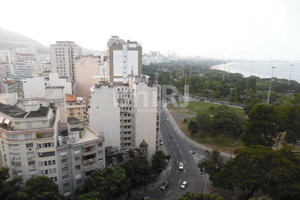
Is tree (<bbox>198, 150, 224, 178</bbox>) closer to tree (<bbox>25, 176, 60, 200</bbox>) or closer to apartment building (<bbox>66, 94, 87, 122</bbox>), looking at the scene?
tree (<bbox>25, 176, 60, 200</bbox>)

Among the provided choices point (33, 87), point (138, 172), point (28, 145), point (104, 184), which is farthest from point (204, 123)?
point (33, 87)

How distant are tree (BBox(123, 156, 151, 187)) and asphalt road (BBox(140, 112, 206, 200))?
1.74 m

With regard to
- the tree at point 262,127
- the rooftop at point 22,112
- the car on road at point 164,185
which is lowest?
the car on road at point 164,185

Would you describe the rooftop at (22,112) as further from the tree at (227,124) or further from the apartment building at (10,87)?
the apartment building at (10,87)

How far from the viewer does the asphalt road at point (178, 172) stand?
65.8 ft

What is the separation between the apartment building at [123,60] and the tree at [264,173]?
22226 mm

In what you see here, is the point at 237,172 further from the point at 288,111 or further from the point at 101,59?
the point at 101,59

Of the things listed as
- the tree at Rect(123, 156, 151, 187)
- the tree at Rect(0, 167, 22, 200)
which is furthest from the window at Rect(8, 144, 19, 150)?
the tree at Rect(123, 156, 151, 187)

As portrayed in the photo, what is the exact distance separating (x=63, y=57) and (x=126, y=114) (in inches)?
1351

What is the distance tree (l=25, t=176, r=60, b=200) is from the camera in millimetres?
13664

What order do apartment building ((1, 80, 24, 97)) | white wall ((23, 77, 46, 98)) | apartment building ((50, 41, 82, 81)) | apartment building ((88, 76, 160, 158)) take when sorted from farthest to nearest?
apartment building ((50, 41, 82, 81)) → apartment building ((1, 80, 24, 97)) → white wall ((23, 77, 46, 98)) → apartment building ((88, 76, 160, 158))

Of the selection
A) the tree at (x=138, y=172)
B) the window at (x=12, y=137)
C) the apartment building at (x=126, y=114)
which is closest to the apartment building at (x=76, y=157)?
the tree at (x=138, y=172)

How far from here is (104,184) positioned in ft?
51.5

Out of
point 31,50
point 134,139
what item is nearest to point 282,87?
point 134,139
